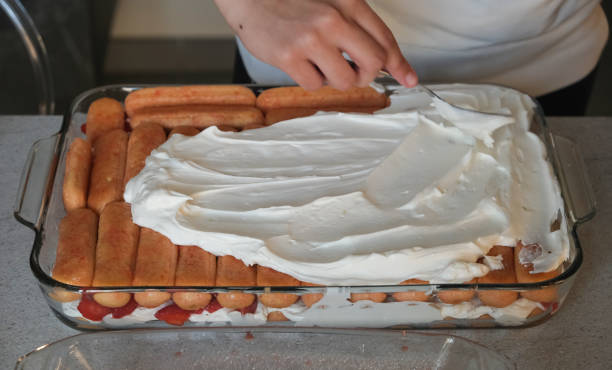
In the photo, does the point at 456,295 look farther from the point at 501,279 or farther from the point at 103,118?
the point at 103,118

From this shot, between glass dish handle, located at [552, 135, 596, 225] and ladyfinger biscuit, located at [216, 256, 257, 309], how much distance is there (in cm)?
52

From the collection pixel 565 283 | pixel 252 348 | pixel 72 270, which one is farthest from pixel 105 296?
pixel 565 283

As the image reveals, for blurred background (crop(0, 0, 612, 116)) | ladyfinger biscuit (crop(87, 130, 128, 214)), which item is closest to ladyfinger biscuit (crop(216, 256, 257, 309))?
ladyfinger biscuit (crop(87, 130, 128, 214))

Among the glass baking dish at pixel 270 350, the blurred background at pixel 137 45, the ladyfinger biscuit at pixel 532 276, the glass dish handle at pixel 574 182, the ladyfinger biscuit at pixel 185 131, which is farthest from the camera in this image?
the blurred background at pixel 137 45

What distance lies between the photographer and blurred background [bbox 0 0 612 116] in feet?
8.49

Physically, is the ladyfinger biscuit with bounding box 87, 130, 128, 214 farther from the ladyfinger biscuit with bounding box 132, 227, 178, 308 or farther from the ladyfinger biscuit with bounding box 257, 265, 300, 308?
the ladyfinger biscuit with bounding box 257, 265, 300, 308

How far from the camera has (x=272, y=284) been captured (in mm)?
1008

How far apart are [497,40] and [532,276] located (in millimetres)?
553

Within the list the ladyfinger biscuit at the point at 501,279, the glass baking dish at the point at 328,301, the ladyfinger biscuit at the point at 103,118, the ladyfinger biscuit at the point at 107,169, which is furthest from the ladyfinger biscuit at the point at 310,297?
the ladyfinger biscuit at the point at 103,118

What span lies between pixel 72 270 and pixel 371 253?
0.44 m

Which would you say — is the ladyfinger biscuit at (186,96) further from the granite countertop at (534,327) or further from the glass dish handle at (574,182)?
the glass dish handle at (574,182)

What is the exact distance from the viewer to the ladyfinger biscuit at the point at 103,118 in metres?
1.28

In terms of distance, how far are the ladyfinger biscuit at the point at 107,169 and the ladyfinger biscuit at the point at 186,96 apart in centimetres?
8

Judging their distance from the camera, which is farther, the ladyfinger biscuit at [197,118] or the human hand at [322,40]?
the ladyfinger biscuit at [197,118]
